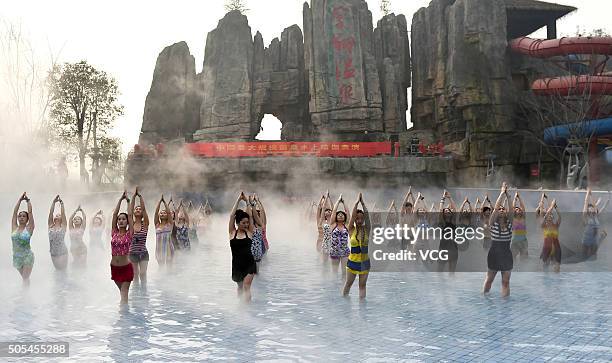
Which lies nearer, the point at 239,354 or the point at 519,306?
the point at 239,354

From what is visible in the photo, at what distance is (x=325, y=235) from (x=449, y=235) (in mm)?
2432

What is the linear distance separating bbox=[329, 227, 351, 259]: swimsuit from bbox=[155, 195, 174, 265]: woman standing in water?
3.61m

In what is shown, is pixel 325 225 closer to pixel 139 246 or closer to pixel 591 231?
pixel 139 246

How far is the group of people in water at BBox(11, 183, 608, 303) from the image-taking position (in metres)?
8.46

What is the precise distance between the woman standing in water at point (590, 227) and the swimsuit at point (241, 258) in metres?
7.28

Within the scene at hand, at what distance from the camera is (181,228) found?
544 inches

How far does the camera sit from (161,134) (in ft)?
131

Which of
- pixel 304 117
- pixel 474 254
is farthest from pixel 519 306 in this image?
pixel 304 117

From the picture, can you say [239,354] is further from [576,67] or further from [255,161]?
[576,67]

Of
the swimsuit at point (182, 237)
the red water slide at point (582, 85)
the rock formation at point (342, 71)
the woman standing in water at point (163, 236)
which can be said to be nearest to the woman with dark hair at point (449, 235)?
the woman standing in water at point (163, 236)

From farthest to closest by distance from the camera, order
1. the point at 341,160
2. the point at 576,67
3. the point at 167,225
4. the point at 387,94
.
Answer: the point at 387,94
the point at 576,67
the point at 341,160
the point at 167,225

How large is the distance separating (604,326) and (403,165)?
81.8ft

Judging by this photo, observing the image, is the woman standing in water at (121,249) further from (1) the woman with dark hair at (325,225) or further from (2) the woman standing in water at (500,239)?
(2) the woman standing in water at (500,239)

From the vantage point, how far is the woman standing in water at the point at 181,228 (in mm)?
13438
